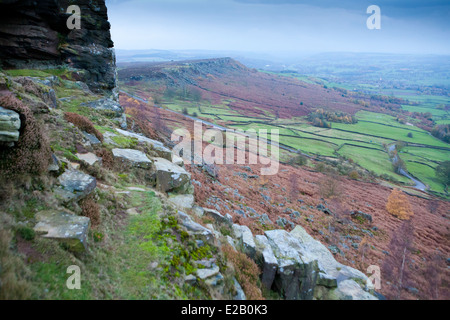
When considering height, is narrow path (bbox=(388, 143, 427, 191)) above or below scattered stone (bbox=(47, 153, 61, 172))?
below

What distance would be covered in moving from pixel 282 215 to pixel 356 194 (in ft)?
98.7

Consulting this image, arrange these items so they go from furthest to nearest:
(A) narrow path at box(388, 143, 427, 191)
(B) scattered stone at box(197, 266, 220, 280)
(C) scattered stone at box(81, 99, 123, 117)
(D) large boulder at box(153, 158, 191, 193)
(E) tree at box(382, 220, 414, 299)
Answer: (A) narrow path at box(388, 143, 427, 191) → (E) tree at box(382, 220, 414, 299) → (C) scattered stone at box(81, 99, 123, 117) → (D) large boulder at box(153, 158, 191, 193) → (B) scattered stone at box(197, 266, 220, 280)

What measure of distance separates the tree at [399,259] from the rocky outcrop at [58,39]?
119ft

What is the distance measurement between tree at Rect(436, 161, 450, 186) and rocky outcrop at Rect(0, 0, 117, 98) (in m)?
98.8

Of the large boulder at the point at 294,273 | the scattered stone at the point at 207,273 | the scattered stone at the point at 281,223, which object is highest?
the scattered stone at the point at 207,273

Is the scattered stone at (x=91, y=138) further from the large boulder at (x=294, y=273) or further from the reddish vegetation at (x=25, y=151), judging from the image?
the large boulder at (x=294, y=273)

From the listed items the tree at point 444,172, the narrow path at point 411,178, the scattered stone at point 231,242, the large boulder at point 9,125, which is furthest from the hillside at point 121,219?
the tree at point 444,172

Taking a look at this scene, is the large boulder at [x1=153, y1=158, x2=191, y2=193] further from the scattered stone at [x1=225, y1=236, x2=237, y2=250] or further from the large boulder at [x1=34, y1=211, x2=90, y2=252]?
the large boulder at [x1=34, y1=211, x2=90, y2=252]

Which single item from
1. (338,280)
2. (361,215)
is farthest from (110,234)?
(361,215)

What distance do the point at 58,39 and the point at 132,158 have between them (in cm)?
1713

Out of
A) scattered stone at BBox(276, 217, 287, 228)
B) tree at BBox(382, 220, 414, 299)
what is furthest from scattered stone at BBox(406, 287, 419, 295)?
scattered stone at BBox(276, 217, 287, 228)

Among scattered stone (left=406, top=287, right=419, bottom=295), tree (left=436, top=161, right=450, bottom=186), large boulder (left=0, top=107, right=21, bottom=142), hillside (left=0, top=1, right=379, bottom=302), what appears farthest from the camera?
tree (left=436, top=161, right=450, bottom=186)

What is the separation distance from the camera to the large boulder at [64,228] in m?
5.82

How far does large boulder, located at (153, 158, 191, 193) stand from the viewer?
13.8 metres
